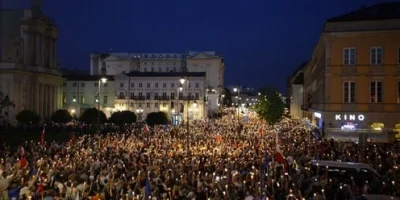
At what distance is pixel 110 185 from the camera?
1742cm

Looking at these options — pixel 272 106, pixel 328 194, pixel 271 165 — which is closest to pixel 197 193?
pixel 328 194

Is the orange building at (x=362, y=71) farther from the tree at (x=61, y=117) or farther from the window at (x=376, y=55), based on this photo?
the tree at (x=61, y=117)

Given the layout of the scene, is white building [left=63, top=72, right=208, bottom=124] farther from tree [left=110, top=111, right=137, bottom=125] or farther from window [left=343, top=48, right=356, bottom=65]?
window [left=343, top=48, right=356, bottom=65]

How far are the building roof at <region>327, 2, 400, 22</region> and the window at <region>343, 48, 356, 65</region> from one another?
2.61 metres

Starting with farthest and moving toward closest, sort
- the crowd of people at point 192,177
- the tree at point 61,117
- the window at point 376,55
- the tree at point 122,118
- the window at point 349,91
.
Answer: the tree at point 61,117 < the tree at point 122,118 < the window at point 349,91 < the window at point 376,55 < the crowd of people at point 192,177

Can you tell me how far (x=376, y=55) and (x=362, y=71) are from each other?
1.72 metres

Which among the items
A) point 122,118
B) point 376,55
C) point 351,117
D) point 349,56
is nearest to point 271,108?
point 122,118

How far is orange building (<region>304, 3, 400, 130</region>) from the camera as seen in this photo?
4072cm

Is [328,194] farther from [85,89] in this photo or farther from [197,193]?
[85,89]

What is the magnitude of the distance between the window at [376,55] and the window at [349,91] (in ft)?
8.03

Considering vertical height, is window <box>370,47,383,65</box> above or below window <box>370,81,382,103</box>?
above

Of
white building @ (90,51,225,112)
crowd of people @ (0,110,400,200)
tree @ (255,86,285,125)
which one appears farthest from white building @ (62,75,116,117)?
crowd of people @ (0,110,400,200)

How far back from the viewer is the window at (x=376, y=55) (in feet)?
135

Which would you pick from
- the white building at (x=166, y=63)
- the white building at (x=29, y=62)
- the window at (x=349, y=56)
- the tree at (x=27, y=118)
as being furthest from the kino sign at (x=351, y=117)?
the white building at (x=166, y=63)
